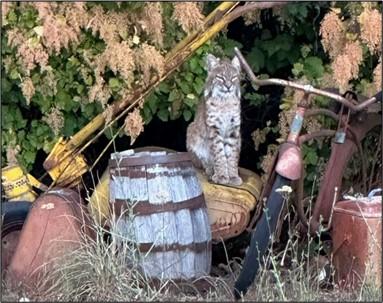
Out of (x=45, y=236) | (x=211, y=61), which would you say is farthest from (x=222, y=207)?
(x=45, y=236)

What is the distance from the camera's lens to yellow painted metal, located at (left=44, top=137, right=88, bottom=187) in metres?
4.91

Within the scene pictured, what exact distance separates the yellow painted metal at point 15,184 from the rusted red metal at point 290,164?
1.69 meters

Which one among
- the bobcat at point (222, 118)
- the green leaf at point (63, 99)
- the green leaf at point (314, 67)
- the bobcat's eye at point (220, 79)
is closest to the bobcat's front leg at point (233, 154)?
the bobcat at point (222, 118)

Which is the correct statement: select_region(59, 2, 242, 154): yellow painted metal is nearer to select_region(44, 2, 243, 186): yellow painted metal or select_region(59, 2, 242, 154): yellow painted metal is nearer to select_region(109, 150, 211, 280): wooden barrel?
select_region(44, 2, 243, 186): yellow painted metal

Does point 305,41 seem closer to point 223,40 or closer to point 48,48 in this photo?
point 223,40

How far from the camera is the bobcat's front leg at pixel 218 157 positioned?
497cm

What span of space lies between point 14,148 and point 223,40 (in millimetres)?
1468

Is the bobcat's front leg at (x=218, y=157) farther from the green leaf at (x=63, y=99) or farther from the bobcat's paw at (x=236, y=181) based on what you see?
the green leaf at (x=63, y=99)

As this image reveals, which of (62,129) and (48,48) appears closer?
(48,48)

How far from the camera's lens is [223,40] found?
17.7ft

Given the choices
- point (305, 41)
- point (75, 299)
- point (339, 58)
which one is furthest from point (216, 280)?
point (305, 41)

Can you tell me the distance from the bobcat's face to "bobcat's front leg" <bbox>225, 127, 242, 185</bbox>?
0.80 ft

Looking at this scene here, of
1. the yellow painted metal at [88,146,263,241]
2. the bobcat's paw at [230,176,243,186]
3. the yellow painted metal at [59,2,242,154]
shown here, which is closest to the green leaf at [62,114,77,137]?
the yellow painted metal at [59,2,242,154]

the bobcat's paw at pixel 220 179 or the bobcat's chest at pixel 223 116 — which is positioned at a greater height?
the bobcat's chest at pixel 223 116
